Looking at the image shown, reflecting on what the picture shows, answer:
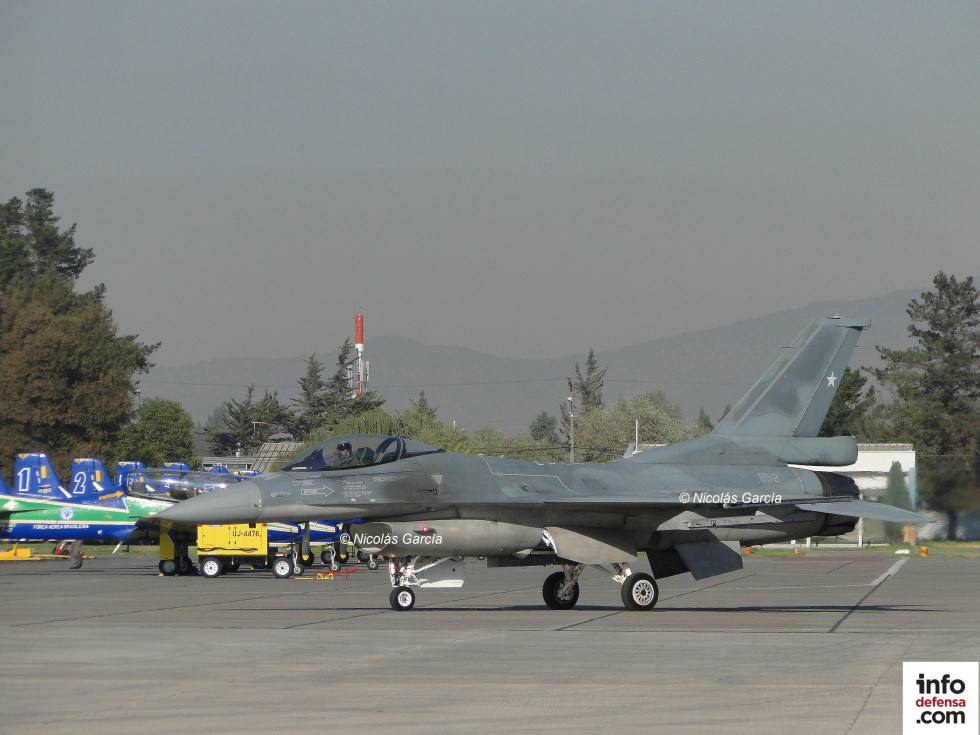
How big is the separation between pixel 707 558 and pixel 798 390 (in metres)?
3.46

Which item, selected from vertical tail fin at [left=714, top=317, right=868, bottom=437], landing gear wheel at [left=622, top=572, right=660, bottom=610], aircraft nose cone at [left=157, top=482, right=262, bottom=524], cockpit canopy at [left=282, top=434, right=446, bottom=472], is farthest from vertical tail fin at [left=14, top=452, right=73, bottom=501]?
vertical tail fin at [left=714, top=317, right=868, bottom=437]

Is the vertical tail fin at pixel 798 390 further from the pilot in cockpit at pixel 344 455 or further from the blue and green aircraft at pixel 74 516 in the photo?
the blue and green aircraft at pixel 74 516

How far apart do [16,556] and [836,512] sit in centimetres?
3655

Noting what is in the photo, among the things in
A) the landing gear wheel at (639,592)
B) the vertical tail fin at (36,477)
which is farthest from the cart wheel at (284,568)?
the landing gear wheel at (639,592)

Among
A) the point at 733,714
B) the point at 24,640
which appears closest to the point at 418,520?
the point at 24,640

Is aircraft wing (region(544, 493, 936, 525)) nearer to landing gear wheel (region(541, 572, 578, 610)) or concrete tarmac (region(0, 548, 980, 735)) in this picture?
concrete tarmac (region(0, 548, 980, 735))

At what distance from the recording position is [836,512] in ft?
64.7

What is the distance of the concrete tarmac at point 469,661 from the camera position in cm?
931

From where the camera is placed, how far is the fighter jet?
1900 cm

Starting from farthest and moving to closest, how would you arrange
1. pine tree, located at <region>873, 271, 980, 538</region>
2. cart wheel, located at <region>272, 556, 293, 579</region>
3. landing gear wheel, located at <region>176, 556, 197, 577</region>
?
pine tree, located at <region>873, 271, 980, 538</region>, landing gear wheel, located at <region>176, 556, 197, 577</region>, cart wheel, located at <region>272, 556, 293, 579</region>

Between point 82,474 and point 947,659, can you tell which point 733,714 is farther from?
point 82,474

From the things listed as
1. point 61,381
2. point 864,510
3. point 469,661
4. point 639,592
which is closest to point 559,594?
point 639,592

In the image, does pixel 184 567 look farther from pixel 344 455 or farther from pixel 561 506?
pixel 561 506

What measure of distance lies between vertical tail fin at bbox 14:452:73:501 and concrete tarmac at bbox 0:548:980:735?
1984 centimetres
